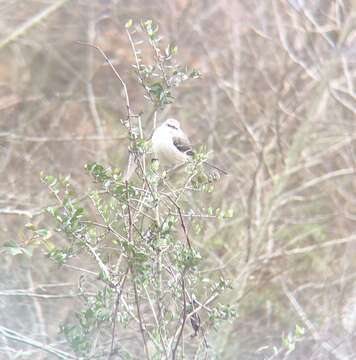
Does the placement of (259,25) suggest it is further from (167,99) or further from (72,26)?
(167,99)

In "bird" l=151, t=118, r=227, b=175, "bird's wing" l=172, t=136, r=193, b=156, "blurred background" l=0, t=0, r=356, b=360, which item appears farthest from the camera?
"blurred background" l=0, t=0, r=356, b=360

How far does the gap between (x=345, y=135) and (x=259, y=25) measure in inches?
87.5

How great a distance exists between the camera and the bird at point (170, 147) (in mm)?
4582

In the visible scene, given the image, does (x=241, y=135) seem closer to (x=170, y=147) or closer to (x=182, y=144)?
(x=182, y=144)

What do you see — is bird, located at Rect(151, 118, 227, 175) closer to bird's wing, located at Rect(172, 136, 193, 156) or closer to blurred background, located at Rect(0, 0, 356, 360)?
bird's wing, located at Rect(172, 136, 193, 156)

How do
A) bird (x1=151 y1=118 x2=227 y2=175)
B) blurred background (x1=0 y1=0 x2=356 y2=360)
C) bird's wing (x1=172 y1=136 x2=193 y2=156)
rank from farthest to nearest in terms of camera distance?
1. blurred background (x1=0 y1=0 x2=356 y2=360)
2. bird's wing (x1=172 y1=136 x2=193 y2=156)
3. bird (x1=151 y1=118 x2=227 y2=175)

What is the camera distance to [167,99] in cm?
346

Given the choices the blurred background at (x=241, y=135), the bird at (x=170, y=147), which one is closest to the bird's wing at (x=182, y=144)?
the bird at (x=170, y=147)

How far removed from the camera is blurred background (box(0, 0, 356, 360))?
7059 millimetres

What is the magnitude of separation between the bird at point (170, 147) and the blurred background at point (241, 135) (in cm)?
128

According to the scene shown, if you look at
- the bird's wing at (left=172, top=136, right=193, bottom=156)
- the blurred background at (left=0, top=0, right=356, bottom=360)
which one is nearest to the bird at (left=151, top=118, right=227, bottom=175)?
the bird's wing at (left=172, top=136, right=193, bottom=156)

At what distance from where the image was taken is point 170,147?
4.71 m

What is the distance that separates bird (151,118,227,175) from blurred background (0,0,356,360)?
128cm

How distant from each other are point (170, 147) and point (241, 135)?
3.94 metres
